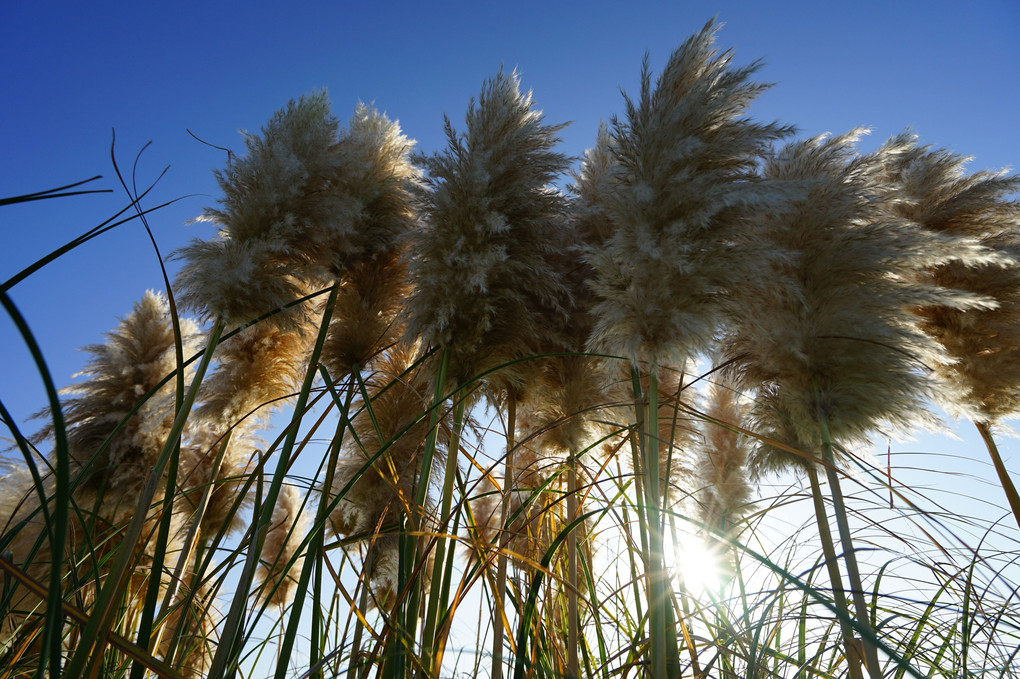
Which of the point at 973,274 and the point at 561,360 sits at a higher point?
the point at 973,274

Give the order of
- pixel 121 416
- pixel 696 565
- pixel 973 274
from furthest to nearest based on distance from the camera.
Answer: pixel 121 416 → pixel 973 274 → pixel 696 565

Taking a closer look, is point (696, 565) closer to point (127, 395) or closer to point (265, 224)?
point (265, 224)

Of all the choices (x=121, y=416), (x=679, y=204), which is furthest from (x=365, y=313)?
(x=121, y=416)

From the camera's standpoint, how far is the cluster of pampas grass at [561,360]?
1.66m

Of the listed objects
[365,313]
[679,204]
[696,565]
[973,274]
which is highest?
[973,274]

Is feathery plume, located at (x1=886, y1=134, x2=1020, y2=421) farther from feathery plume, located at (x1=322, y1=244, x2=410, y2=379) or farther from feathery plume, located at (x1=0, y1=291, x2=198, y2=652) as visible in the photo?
feathery plume, located at (x1=0, y1=291, x2=198, y2=652)

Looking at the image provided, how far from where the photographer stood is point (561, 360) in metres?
2.57

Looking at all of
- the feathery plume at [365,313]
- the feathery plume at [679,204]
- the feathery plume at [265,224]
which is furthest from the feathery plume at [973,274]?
the feathery plume at [265,224]

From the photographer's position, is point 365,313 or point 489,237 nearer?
point 489,237

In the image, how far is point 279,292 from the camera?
2.34 metres

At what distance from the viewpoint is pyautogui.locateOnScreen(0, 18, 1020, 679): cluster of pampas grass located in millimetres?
1659

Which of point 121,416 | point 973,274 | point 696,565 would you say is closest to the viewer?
point 696,565

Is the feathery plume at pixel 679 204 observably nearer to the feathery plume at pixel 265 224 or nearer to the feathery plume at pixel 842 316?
the feathery plume at pixel 842 316

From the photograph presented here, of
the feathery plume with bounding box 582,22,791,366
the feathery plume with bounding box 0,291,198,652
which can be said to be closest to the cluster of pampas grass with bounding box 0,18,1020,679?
the feathery plume with bounding box 582,22,791,366
